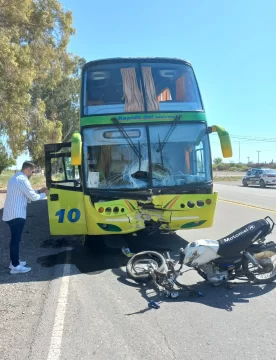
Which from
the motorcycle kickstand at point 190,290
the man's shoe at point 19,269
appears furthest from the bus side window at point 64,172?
the motorcycle kickstand at point 190,290

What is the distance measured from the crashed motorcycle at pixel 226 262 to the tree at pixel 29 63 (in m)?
12.1

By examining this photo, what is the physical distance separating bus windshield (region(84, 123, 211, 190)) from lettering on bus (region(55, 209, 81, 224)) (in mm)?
581

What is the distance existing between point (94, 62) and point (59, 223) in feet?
11.1

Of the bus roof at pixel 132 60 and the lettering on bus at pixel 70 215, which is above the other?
the bus roof at pixel 132 60

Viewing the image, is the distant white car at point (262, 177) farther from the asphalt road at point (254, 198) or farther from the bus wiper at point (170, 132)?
the bus wiper at point (170, 132)

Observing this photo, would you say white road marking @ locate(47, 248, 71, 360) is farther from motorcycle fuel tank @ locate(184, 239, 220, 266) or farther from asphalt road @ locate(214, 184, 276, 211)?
asphalt road @ locate(214, 184, 276, 211)

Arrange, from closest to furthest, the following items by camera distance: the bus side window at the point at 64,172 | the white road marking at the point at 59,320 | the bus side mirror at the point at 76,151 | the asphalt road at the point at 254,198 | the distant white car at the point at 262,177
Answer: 1. the white road marking at the point at 59,320
2. the bus side mirror at the point at 76,151
3. the bus side window at the point at 64,172
4. the asphalt road at the point at 254,198
5. the distant white car at the point at 262,177

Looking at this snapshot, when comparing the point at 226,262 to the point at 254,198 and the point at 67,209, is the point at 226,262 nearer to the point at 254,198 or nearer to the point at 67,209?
the point at 67,209

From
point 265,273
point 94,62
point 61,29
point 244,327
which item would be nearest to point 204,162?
point 265,273

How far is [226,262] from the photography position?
17.4ft

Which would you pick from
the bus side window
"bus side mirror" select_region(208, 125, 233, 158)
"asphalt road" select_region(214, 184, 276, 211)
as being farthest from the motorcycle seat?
"asphalt road" select_region(214, 184, 276, 211)

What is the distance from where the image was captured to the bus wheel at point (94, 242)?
7.72m

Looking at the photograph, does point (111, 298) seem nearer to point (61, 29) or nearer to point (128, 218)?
point (128, 218)

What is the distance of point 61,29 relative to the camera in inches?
861
